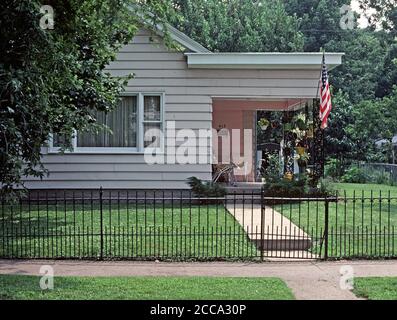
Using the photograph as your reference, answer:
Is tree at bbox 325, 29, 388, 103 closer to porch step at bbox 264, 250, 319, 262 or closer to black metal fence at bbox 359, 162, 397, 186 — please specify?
black metal fence at bbox 359, 162, 397, 186

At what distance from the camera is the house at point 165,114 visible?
16.4 m

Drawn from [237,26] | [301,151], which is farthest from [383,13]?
[301,151]

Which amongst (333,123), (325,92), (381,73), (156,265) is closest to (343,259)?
(156,265)

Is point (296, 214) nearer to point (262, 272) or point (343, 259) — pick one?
point (343, 259)

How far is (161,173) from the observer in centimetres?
1644

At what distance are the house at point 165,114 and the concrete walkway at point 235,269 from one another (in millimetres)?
6909

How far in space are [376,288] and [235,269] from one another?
223cm

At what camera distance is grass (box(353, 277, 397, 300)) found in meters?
7.43

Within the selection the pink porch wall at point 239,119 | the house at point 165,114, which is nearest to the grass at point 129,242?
the house at point 165,114

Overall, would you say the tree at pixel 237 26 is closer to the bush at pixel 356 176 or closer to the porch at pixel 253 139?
the bush at pixel 356 176

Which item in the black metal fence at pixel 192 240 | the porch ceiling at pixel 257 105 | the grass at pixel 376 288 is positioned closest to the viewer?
the grass at pixel 376 288
